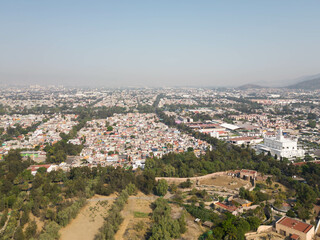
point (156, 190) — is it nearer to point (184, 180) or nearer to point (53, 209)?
point (184, 180)

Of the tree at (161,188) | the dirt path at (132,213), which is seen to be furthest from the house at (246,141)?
the dirt path at (132,213)

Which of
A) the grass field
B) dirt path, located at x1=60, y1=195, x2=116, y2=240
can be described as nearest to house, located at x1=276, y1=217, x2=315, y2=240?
the grass field

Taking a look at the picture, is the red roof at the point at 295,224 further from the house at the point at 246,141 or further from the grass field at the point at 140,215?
the house at the point at 246,141

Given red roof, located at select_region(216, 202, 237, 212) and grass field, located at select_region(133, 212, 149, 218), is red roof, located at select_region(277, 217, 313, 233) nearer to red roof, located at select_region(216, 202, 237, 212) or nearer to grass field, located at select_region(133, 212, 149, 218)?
red roof, located at select_region(216, 202, 237, 212)

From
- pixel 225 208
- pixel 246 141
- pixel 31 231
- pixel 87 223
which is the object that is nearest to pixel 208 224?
pixel 225 208

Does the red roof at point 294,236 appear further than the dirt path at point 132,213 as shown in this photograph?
No

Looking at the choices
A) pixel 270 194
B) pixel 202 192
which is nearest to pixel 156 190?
pixel 202 192

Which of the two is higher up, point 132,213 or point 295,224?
point 295,224

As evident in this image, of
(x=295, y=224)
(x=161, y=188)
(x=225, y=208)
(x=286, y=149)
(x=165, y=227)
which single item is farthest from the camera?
(x=286, y=149)

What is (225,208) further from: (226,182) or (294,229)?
(226,182)
